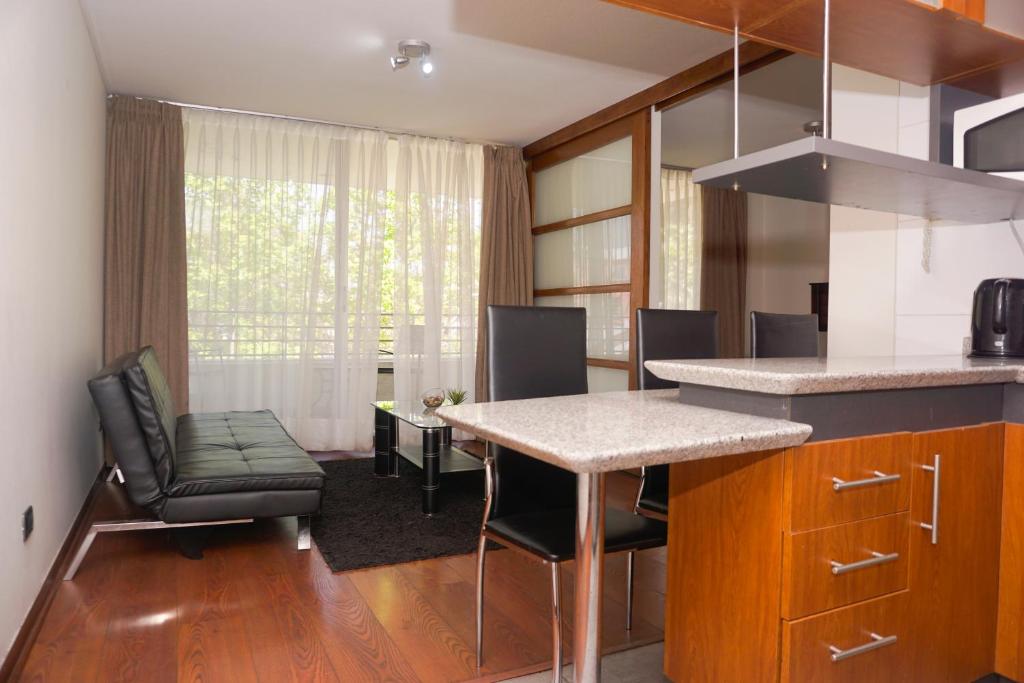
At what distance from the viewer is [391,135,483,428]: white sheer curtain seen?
525 cm

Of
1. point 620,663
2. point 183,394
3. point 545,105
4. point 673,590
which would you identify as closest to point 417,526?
point 620,663

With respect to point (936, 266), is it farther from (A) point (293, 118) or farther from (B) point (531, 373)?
(A) point (293, 118)

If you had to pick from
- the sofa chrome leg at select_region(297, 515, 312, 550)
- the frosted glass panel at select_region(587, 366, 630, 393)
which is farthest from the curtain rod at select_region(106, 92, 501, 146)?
the sofa chrome leg at select_region(297, 515, 312, 550)

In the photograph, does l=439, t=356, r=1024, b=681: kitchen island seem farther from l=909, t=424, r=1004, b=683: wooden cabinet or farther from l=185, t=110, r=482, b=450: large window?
l=185, t=110, r=482, b=450: large window

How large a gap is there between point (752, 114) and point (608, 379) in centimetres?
211

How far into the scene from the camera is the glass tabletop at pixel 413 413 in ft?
11.8

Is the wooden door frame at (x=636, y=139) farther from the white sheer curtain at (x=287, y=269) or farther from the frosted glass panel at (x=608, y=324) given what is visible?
the white sheer curtain at (x=287, y=269)

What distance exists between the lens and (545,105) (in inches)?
180

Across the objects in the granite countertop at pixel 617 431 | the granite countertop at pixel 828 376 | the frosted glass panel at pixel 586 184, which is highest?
the frosted glass panel at pixel 586 184

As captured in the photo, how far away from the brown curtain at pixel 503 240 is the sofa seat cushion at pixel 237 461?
6.98ft

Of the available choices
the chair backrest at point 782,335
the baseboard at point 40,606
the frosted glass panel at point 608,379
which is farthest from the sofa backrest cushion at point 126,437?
the frosted glass panel at point 608,379

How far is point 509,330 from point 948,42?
168 cm

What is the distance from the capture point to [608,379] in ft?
16.1

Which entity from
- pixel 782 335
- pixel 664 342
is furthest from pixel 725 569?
pixel 782 335
